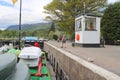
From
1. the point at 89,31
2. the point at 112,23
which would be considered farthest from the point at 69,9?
→ the point at 89,31

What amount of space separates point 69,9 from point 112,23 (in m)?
17.9

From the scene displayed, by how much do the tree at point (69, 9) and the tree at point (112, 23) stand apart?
15.0 meters

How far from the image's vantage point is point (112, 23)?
31.7 meters

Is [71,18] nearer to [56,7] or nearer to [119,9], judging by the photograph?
[56,7]

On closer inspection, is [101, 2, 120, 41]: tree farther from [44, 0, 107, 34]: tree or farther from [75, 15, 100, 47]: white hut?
[44, 0, 107, 34]: tree

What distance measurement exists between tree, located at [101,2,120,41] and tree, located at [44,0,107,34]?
49.3 ft

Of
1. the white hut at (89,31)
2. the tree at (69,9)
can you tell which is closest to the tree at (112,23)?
the white hut at (89,31)

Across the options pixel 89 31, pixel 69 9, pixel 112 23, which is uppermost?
pixel 69 9

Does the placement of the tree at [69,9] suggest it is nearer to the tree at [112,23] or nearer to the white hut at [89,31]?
the tree at [112,23]

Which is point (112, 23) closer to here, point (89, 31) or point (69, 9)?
point (89, 31)

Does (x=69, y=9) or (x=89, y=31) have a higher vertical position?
(x=69, y=9)

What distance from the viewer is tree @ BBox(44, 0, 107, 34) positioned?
48.3m

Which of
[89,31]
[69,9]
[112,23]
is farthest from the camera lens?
[69,9]

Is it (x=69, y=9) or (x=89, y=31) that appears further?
(x=69, y=9)
